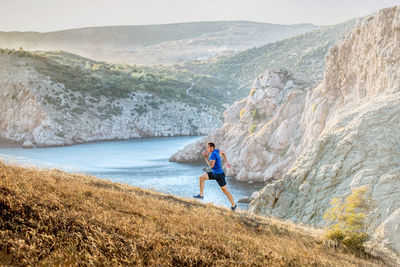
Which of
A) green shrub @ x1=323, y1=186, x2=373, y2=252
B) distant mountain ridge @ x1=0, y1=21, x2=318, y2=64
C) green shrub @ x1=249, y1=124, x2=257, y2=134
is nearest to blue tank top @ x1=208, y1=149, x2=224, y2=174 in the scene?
green shrub @ x1=323, y1=186, x2=373, y2=252

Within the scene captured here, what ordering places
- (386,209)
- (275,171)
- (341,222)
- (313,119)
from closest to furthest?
(341,222)
(386,209)
(313,119)
(275,171)

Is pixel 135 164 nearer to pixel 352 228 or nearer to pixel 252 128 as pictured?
pixel 252 128

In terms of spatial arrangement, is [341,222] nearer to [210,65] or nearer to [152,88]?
[152,88]

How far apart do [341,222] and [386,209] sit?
4025mm

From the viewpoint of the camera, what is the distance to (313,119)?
29453mm

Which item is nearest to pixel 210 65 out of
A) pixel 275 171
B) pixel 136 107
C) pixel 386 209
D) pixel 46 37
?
pixel 136 107

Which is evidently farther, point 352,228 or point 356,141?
point 356,141

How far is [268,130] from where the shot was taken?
35656 mm

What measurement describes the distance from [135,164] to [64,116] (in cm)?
2291

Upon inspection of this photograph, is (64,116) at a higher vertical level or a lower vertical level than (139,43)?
lower

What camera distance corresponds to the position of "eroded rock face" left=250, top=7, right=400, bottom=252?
44.6 feet

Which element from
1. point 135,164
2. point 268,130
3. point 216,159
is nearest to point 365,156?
point 216,159

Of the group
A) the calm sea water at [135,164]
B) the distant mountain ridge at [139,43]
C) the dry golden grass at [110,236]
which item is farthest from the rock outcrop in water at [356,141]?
the distant mountain ridge at [139,43]

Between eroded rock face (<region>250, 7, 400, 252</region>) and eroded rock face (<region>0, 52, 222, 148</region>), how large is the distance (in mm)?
44001
